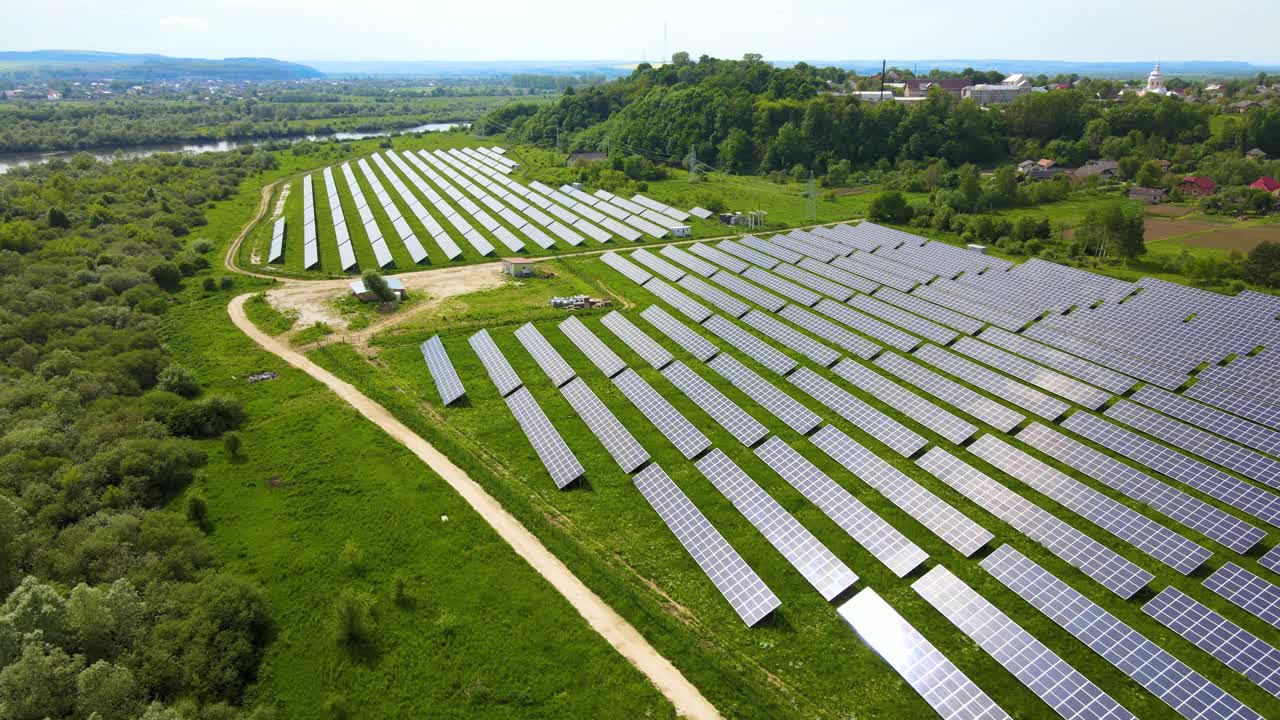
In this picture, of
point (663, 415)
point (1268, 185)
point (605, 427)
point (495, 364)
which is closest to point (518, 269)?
point (495, 364)

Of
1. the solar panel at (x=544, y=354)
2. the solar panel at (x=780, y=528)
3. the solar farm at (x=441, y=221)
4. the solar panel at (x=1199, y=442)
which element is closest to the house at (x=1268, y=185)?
the solar farm at (x=441, y=221)

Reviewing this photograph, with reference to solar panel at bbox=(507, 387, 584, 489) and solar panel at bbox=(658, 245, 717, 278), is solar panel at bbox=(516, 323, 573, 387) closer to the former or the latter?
solar panel at bbox=(507, 387, 584, 489)

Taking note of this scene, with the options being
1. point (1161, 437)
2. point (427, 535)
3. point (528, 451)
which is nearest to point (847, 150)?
point (1161, 437)

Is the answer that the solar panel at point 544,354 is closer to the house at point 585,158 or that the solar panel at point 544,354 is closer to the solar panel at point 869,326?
the solar panel at point 869,326

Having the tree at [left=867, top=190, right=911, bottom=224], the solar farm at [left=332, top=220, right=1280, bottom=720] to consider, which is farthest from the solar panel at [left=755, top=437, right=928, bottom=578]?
the tree at [left=867, top=190, right=911, bottom=224]

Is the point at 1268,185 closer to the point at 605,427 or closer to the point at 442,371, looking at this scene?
the point at 605,427

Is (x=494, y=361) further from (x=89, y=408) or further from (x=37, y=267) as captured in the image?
(x=37, y=267)
